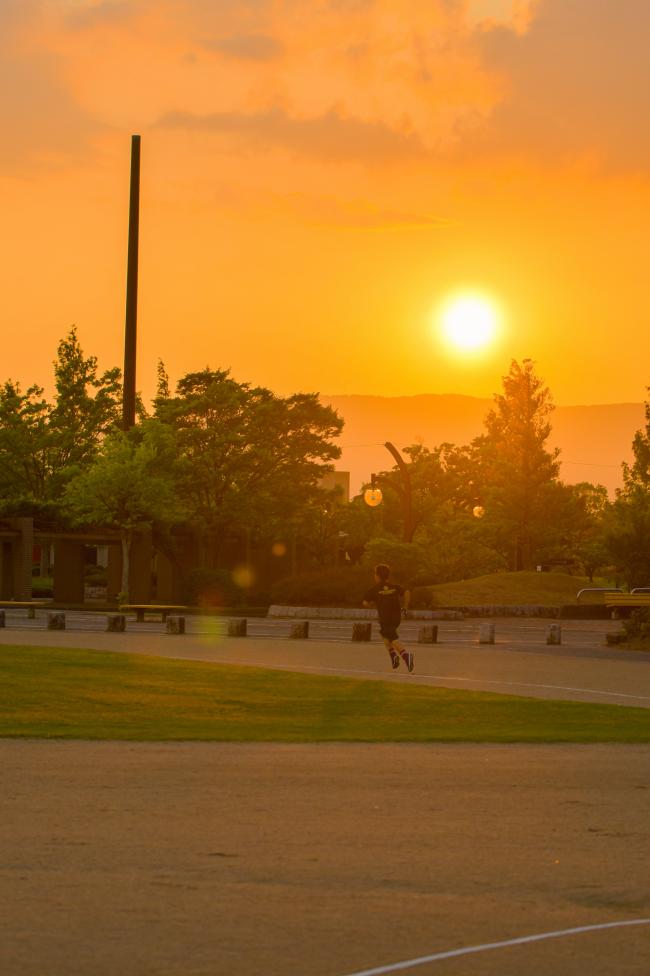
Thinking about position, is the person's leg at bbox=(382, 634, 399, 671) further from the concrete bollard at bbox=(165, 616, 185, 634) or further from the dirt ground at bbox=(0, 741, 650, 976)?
the concrete bollard at bbox=(165, 616, 185, 634)

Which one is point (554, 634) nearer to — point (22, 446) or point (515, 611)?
point (515, 611)

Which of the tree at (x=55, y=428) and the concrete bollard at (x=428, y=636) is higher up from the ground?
the tree at (x=55, y=428)

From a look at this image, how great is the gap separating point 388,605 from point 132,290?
3683 centimetres

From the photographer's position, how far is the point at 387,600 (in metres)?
26.4

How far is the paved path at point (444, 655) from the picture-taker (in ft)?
74.6

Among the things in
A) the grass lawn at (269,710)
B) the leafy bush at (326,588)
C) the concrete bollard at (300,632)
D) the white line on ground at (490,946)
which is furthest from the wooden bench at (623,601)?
the white line on ground at (490,946)

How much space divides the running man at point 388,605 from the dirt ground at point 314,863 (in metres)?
11.5

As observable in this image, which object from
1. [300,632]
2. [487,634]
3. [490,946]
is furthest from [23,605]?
[490,946]

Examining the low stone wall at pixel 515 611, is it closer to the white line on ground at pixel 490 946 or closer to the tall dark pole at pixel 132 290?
the tall dark pole at pixel 132 290

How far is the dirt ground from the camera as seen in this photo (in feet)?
21.8

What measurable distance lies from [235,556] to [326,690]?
4452 cm

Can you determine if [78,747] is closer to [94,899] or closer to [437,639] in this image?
[94,899]

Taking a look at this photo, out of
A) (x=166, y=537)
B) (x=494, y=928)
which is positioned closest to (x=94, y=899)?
(x=494, y=928)

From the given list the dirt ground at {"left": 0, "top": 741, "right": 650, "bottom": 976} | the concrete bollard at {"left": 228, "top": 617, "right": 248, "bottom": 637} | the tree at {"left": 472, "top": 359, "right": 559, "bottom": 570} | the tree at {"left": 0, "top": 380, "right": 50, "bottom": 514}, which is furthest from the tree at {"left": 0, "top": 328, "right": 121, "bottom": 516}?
the dirt ground at {"left": 0, "top": 741, "right": 650, "bottom": 976}
